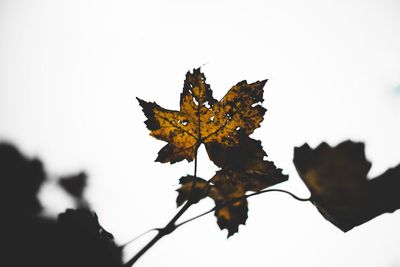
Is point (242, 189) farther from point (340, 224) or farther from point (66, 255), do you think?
point (66, 255)

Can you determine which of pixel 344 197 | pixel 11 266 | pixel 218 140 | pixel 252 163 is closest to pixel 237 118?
pixel 218 140

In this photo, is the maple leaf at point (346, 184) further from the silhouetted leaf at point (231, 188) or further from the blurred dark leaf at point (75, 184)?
the blurred dark leaf at point (75, 184)

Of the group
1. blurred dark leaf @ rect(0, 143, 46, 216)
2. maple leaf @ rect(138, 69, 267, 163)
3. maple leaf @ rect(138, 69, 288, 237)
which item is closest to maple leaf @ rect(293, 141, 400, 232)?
maple leaf @ rect(138, 69, 288, 237)

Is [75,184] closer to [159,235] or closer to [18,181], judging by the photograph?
[18,181]

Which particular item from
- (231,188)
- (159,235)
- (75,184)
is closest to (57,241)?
(159,235)

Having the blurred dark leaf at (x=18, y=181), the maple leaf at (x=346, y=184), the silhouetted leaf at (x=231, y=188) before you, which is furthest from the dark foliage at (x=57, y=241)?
the maple leaf at (x=346, y=184)

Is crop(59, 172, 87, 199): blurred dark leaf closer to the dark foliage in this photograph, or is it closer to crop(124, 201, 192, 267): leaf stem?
the dark foliage
